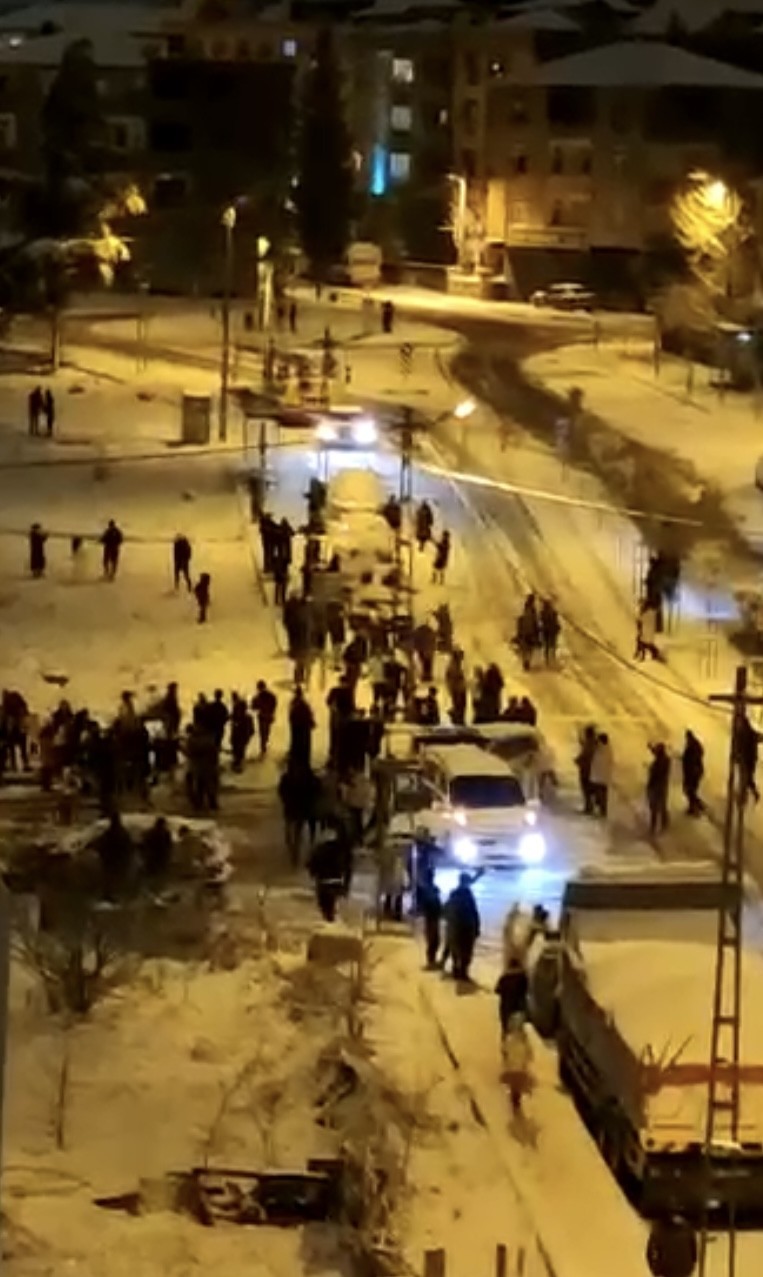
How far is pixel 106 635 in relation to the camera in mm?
24484

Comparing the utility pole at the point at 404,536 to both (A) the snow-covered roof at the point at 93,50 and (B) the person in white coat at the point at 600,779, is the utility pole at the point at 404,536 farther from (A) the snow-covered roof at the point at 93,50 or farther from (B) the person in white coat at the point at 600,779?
(A) the snow-covered roof at the point at 93,50

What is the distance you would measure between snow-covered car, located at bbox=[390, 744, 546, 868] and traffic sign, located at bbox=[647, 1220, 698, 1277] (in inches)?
209

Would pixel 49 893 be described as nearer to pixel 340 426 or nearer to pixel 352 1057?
pixel 352 1057

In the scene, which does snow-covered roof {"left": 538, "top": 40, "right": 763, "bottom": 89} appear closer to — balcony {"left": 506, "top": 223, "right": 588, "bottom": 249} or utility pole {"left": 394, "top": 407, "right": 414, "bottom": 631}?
balcony {"left": 506, "top": 223, "right": 588, "bottom": 249}

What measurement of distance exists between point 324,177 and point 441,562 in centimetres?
2877

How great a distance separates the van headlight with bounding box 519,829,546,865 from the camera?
58.7ft

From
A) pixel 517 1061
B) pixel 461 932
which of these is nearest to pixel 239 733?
pixel 461 932

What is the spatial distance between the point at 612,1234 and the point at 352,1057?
6.50 ft

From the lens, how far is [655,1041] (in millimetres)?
12875

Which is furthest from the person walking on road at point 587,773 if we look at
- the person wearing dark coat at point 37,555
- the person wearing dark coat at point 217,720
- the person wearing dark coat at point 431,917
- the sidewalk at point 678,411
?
the sidewalk at point 678,411

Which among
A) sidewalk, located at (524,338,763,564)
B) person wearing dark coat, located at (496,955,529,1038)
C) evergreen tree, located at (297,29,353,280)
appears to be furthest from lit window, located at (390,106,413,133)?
person wearing dark coat, located at (496,955,529,1038)

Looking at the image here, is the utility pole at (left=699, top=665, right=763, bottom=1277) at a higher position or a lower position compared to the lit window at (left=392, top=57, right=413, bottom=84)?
lower

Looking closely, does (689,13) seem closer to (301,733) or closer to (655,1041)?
(301,733)

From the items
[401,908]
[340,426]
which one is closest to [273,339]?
[340,426]
